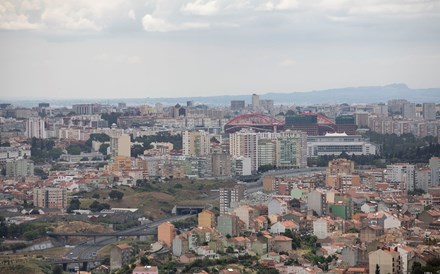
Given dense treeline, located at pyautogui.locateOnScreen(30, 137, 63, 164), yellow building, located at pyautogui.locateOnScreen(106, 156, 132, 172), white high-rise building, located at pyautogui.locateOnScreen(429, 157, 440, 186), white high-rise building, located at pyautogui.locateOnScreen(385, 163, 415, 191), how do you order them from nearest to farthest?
white high-rise building, located at pyautogui.locateOnScreen(429, 157, 440, 186) → white high-rise building, located at pyautogui.locateOnScreen(385, 163, 415, 191) → yellow building, located at pyautogui.locateOnScreen(106, 156, 132, 172) → dense treeline, located at pyautogui.locateOnScreen(30, 137, 63, 164)

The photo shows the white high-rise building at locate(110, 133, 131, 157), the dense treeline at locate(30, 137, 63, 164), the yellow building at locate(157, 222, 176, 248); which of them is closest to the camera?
the yellow building at locate(157, 222, 176, 248)

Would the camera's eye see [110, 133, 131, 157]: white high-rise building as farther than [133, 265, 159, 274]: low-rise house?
Yes

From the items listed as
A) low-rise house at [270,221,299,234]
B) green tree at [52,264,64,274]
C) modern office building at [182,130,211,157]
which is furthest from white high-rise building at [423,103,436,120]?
green tree at [52,264,64,274]

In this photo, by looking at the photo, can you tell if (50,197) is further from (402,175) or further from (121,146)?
(121,146)

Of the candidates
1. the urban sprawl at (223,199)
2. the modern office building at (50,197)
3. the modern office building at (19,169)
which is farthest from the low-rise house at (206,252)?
the modern office building at (19,169)

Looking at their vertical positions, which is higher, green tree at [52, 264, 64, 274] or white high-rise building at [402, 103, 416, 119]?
white high-rise building at [402, 103, 416, 119]

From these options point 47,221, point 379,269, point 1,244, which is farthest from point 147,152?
point 379,269

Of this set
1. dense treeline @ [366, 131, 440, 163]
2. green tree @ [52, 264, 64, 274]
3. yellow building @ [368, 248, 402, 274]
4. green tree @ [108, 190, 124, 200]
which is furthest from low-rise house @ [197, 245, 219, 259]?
dense treeline @ [366, 131, 440, 163]

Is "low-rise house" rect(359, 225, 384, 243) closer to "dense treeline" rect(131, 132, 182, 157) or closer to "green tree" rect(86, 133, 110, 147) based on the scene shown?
"dense treeline" rect(131, 132, 182, 157)
